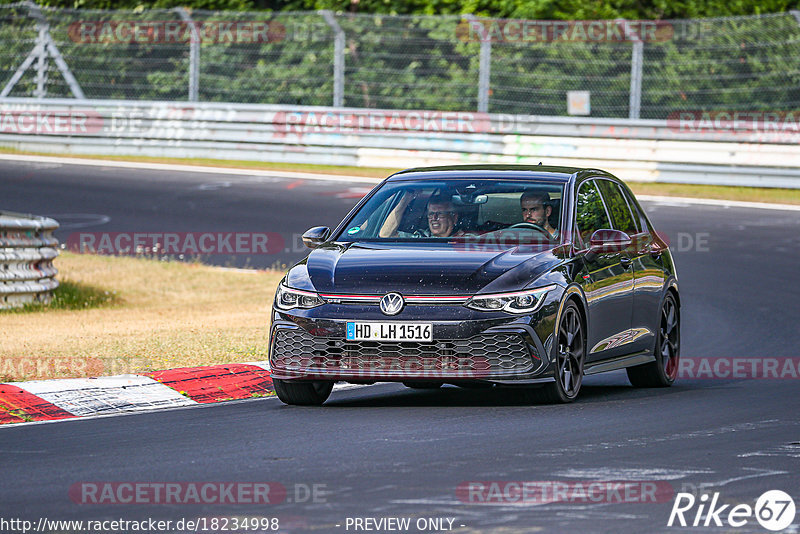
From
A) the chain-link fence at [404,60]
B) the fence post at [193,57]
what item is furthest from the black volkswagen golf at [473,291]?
the fence post at [193,57]

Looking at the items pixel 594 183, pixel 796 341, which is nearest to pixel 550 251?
pixel 594 183

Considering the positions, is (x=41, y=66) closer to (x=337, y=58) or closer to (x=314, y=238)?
(x=337, y=58)

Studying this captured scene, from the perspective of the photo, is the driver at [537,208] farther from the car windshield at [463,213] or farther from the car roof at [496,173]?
the car roof at [496,173]

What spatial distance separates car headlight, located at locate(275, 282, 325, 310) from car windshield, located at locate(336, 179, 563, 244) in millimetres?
912

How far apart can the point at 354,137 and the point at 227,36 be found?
3456mm

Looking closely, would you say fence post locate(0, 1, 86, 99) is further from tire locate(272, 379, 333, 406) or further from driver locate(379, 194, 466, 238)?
tire locate(272, 379, 333, 406)

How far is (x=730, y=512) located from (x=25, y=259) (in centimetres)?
1063

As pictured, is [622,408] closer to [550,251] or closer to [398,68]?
[550,251]

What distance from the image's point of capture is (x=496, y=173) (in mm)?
10305

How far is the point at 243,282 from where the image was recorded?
57.9 ft

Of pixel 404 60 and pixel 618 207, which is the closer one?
pixel 618 207

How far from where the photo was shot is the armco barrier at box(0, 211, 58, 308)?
15.0 m

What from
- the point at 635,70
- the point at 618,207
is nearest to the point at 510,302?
the point at 618,207

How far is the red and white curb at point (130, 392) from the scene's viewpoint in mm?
9031
